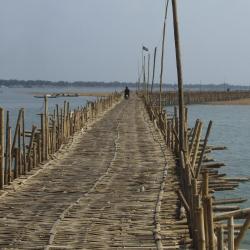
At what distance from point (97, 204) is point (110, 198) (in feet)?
1.61

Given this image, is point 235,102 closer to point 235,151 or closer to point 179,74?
point 235,151

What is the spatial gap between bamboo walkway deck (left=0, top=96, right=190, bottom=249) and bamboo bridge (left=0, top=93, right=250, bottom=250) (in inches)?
0.5

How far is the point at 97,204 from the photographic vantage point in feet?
31.2

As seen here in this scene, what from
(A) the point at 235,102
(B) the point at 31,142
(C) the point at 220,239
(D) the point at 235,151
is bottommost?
(D) the point at 235,151

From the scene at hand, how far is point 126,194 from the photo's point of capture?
10.3 m

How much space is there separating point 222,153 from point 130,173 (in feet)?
54.4

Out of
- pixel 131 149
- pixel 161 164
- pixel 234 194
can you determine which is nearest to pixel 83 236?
pixel 161 164

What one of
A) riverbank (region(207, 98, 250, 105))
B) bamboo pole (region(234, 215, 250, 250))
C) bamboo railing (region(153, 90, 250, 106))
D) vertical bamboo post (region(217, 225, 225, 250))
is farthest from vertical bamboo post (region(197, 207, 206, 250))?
riverbank (region(207, 98, 250, 105))

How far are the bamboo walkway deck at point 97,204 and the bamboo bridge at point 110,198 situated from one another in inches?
0.5

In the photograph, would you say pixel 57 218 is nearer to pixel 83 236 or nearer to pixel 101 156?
pixel 83 236

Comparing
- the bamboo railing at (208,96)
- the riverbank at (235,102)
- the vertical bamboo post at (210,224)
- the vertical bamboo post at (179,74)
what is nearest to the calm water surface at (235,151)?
the vertical bamboo post at (179,74)

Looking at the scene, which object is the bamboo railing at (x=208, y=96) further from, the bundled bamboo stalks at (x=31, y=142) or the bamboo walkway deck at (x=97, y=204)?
the bamboo walkway deck at (x=97, y=204)

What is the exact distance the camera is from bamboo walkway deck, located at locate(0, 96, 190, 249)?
7590mm

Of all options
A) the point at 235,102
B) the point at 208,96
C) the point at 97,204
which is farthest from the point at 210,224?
the point at 235,102
